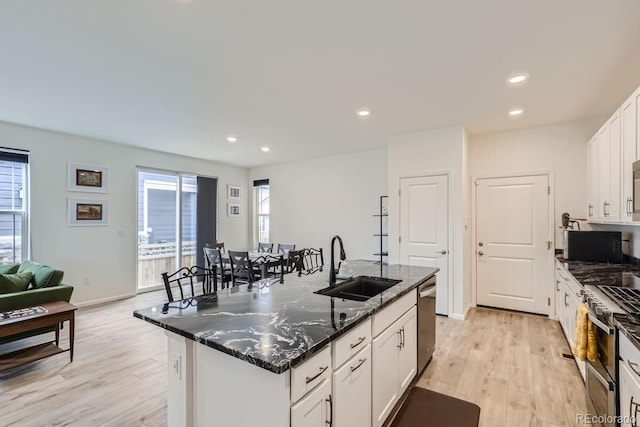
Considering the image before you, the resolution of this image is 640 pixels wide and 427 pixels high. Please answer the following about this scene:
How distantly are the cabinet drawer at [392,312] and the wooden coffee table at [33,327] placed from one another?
299 cm

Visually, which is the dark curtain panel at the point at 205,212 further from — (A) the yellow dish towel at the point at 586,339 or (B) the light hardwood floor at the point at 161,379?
(A) the yellow dish towel at the point at 586,339

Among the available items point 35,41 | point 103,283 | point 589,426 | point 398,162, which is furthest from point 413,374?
point 103,283

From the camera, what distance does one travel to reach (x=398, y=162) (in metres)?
4.64

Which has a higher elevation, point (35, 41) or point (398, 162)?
point (35, 41)

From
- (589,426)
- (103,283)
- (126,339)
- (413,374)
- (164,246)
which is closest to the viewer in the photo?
(589,426)

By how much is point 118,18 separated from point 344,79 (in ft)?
5.63

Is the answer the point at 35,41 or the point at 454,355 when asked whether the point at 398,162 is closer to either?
the point at 454,355

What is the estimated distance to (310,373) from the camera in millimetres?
1271

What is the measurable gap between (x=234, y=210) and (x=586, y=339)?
6.50 m

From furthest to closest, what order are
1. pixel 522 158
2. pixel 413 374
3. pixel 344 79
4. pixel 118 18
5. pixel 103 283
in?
1. pixel 103 283
2. pixel 522 158
3. pixel 344 79
4. pixel 413 374
5. pixel 118 18

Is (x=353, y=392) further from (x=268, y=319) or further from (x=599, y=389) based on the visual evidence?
(x=599, y=389)

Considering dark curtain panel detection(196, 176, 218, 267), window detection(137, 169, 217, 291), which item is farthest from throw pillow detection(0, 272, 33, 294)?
dark curtain panel detection(196, 176, 218, 267)

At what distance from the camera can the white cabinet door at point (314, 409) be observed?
120 centimetres

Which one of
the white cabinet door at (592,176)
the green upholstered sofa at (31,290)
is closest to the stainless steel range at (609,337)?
the white cabinet door at (592,176)
